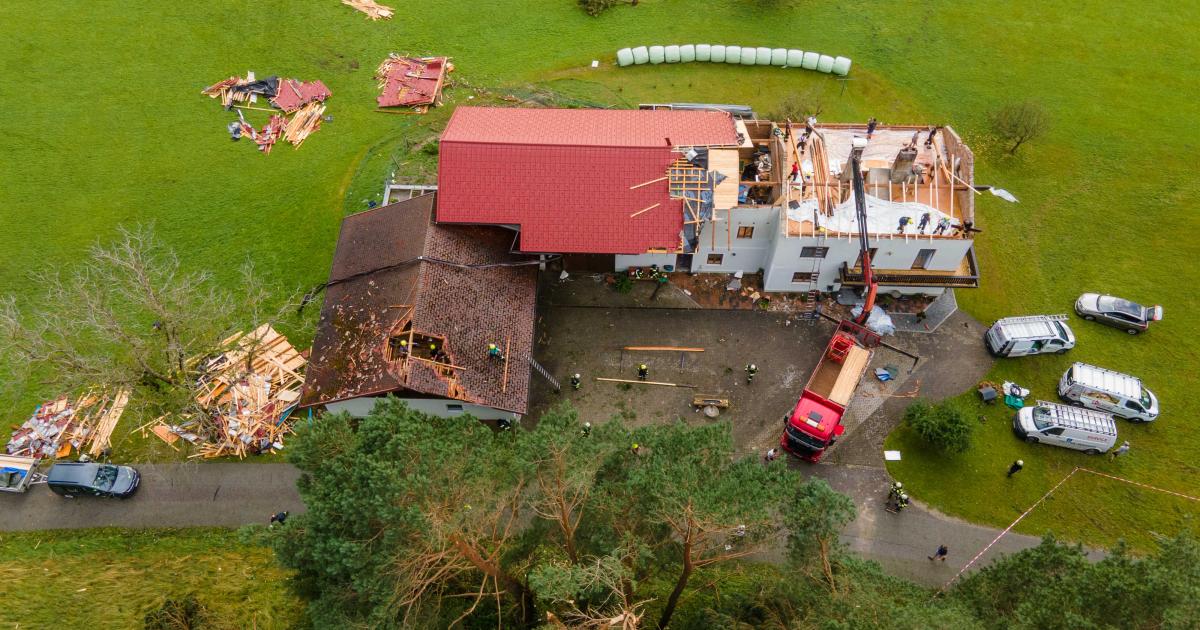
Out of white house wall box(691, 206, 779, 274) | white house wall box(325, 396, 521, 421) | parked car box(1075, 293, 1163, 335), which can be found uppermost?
white house wall box(691, 206, 779, 274)

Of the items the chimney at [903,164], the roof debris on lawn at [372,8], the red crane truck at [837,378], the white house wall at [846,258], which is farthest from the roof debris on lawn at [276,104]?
the chimney at [903,164]

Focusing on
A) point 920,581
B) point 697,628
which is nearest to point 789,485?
point 697,628

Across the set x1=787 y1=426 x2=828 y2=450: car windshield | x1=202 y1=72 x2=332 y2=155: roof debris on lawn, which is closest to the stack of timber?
x1=202 y1=72 x2=332 y2=155: roof debris on lawn

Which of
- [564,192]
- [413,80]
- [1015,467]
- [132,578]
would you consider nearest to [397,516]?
[132,578]

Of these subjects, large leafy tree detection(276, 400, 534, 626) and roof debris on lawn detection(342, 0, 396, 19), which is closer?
large leafy tree detection(276, 400, 534, 626)

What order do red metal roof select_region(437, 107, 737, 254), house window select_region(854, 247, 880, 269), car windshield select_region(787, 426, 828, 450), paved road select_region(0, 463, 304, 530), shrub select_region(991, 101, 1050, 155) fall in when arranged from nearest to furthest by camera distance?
paved road select_region(0, 463, 304, 530)
car windshield select_region(787, 426, 828, 450)
red metal roof select_region(437, 107, 737, 254)
house window select_region(854, 247, 880, 269)
shrub select_region(991, 101, 1050, 155)

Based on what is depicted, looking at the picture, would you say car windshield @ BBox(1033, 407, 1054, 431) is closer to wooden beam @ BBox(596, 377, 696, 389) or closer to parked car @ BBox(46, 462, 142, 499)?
wooden beam @ BBox(596, 377, 696, 389)

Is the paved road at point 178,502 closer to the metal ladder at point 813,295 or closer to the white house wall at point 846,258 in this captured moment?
the white house wall at point 846,258
